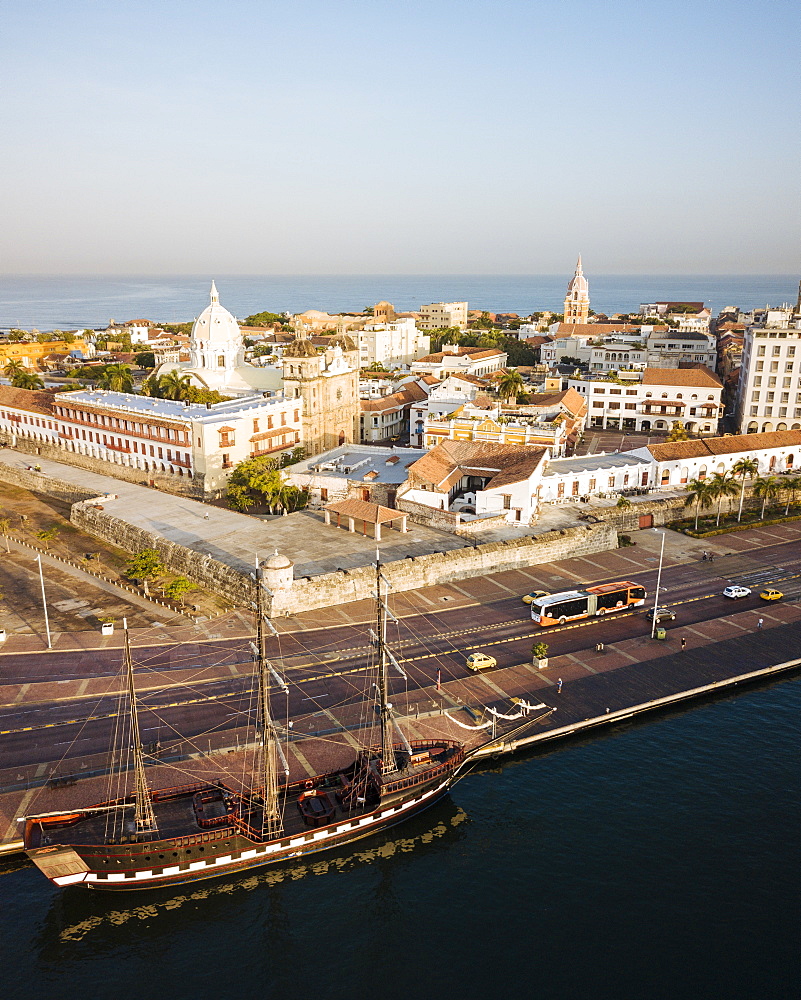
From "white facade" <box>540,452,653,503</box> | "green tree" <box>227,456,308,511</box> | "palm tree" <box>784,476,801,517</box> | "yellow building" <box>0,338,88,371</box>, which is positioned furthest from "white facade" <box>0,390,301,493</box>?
"yellow building" <box>0,338,88,371</box>

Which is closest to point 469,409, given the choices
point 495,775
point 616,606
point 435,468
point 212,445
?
point 435,468

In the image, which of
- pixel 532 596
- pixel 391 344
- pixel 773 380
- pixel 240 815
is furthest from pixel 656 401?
pixel 240 815

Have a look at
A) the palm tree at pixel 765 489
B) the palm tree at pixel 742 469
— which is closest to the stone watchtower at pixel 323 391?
the palm tree at pixel 742 469

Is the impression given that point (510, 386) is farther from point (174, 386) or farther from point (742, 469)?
point (174, 386)

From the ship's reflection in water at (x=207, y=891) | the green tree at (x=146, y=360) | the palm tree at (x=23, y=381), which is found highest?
the green tree at (x=146, y=360)

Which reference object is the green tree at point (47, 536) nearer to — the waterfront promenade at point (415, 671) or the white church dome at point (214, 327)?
the waterfront promenade at point (415, 671)

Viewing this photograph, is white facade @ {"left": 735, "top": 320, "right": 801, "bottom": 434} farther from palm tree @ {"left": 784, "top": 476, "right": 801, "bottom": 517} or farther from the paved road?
the paved road
